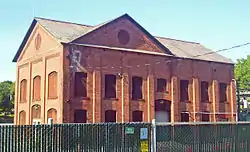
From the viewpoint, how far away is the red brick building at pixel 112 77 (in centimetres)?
2705

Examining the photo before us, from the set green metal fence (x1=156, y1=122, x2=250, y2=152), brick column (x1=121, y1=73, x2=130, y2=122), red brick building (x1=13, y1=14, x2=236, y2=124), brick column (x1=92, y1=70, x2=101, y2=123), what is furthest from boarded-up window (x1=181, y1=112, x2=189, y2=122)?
green metal fence (x1=156, y1=122, x2=250, y2=152)

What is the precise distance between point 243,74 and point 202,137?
187 ft

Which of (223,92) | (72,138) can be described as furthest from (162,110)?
(72,138)

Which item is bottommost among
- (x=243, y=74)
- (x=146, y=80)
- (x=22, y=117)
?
(x=22, y=117)

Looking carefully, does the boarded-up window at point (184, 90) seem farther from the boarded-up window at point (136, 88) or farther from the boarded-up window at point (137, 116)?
the boarded-up window at point (137, 116)

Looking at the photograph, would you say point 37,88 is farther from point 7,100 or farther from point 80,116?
point 7,100

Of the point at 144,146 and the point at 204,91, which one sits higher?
the point at 204,91

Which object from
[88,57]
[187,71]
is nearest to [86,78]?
[88,57]

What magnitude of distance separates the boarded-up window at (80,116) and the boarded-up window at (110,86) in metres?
2.47

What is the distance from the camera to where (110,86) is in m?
28.7

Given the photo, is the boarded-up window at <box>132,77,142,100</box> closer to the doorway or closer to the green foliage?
the doorway

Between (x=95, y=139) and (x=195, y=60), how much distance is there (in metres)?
23.6

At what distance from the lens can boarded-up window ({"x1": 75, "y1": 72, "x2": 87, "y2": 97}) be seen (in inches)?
1066

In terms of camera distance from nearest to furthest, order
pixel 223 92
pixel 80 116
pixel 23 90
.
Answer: pixel 80 116 → pixel 23 90 → pixel 223 92
